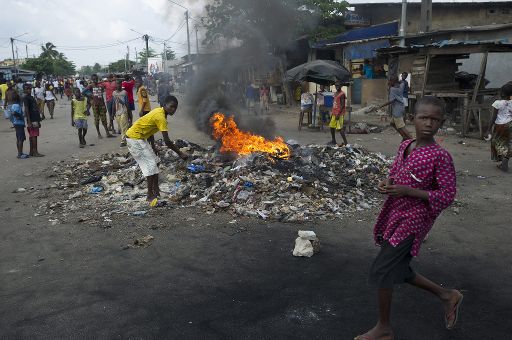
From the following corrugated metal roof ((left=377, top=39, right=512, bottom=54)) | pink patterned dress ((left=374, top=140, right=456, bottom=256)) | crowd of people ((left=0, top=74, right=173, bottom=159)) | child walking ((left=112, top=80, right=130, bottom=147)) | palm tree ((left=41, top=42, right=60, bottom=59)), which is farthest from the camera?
palm tree ((left=41, top=42, right=60, bottom=59))

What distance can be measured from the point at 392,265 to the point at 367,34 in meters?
18.6

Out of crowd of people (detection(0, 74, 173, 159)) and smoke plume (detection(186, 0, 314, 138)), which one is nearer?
smoke plume (detection(186, 0, 314, 138))

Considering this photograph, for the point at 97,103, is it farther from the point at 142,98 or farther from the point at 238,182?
the point at 238,182

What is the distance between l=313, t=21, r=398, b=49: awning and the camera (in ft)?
62.5

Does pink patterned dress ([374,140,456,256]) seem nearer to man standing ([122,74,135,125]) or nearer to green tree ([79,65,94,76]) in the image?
man standing ([122,74,135,125])

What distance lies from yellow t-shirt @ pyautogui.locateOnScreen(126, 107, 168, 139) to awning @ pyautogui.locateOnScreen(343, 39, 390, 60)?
14044 millimetres

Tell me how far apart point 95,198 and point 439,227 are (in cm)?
536

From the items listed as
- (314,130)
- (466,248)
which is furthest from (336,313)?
(314,130)

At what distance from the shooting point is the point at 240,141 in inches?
330

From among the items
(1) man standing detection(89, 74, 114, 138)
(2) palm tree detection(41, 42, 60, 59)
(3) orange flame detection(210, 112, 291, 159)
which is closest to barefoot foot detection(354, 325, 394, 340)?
(3) orange flame detection(210, 112, 291, 159)

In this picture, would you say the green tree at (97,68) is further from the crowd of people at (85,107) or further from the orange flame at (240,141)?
the orange flame at (240,141)

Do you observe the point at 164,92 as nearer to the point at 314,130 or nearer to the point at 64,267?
the point at 314,130

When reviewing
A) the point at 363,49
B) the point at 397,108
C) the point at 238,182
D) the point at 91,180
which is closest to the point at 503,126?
the point at 397,108

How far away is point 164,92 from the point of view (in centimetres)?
1398
